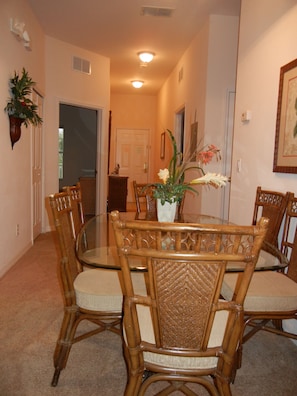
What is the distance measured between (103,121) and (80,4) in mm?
Result: 2300

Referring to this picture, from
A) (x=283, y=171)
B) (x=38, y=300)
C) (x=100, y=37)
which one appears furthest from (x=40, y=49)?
(x=283, y=171)

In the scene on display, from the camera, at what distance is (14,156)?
11.7 feet

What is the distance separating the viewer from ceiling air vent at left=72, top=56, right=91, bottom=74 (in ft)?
17.5

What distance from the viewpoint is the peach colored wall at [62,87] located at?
16.6 feet

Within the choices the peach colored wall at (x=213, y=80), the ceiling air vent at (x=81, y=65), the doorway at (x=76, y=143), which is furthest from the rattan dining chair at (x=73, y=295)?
the doorway at (x=76, y=143)

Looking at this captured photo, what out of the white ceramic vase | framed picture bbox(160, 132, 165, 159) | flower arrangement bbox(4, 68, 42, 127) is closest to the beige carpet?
the white ceramic vase

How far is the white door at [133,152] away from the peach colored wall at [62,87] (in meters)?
3.02

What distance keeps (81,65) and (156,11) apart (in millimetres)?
1892

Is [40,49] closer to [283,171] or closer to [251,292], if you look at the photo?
[283,171]

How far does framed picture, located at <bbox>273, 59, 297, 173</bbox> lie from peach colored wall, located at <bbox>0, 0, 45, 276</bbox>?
2.49 metres

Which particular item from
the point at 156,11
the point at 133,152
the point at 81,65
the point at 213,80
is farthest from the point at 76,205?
the point at 133,152

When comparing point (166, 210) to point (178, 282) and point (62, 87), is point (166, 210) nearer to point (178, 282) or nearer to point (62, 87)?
point (178, 282)

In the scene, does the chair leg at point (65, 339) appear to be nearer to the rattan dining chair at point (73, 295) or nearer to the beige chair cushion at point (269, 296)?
the rattan dining chair at point (73, 295)

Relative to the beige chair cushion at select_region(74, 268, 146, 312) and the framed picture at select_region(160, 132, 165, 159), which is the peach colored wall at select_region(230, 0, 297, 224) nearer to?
the beige chair cushion at select_region(74, 268, 146, 312)
